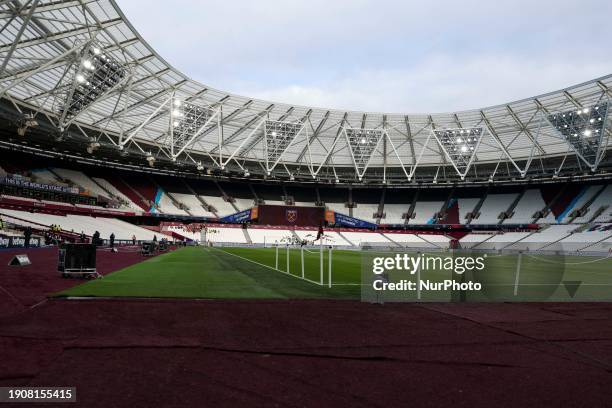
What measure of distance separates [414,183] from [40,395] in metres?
61.7

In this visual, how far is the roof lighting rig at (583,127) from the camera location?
4053cm

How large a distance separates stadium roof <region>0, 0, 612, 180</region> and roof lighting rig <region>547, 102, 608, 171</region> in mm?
146

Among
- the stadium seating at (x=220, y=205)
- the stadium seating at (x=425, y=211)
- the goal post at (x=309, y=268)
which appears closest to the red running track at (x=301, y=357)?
the goal post at (x=309, y=268)

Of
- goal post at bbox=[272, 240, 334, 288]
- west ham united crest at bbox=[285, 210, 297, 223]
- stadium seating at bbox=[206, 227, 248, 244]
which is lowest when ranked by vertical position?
goal post at bbox=[272, 240, 334, 288]

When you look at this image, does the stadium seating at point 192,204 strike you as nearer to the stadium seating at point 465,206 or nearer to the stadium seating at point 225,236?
the stadium seating at point 225,236

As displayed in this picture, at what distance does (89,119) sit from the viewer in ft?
139

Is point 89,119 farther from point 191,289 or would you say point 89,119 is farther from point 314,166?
point 191,289

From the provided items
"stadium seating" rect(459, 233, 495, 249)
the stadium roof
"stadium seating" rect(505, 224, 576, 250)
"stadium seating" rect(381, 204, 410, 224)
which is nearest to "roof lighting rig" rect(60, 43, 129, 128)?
the stadium roof

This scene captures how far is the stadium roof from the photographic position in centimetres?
2827

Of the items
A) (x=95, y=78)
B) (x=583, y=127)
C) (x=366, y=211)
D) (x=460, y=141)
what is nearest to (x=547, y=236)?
(x=583, y=127)

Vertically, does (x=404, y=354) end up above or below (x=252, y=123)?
below

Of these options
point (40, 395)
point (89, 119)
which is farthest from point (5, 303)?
point (89, 119)

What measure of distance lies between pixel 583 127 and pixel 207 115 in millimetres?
42711

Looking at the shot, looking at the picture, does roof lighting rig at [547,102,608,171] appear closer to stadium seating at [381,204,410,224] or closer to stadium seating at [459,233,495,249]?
stadium seating at [459,233,495,249]
